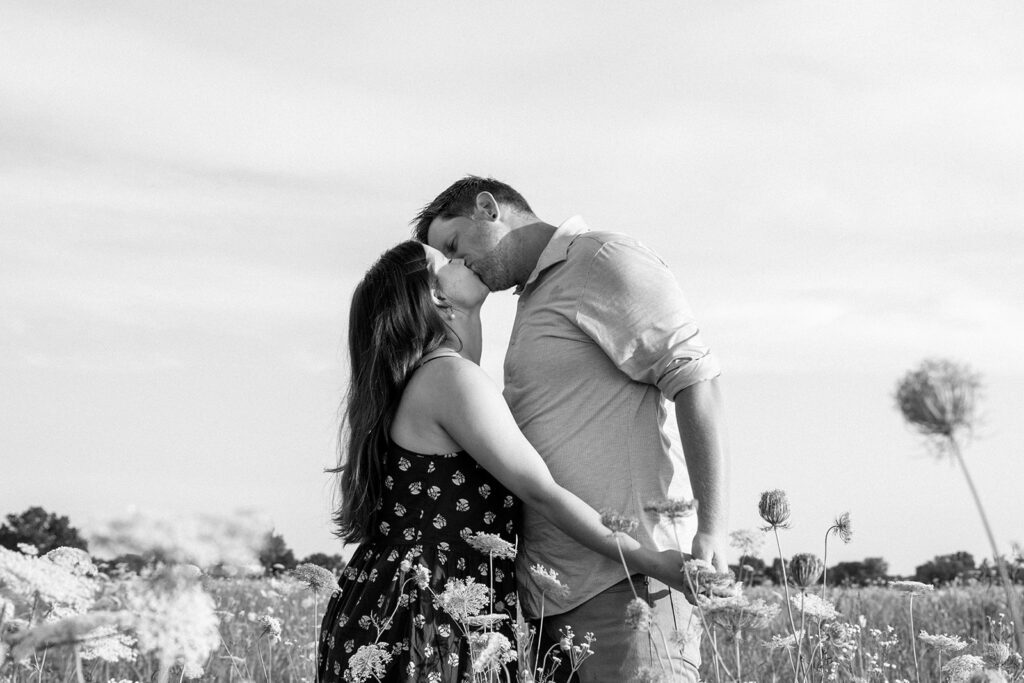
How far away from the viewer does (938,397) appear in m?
2.15

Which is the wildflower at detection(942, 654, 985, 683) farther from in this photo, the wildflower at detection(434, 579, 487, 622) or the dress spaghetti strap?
the dress spaghetti strap

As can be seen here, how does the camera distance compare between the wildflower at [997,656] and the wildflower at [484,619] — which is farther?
the wildflower at [997,656]

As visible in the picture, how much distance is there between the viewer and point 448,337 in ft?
12.9

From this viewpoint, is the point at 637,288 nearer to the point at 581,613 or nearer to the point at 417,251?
the point at 417,251

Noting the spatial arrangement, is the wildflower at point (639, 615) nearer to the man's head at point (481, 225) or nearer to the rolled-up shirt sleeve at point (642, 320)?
the rolled-up shirt sleeve at point (642, 320)

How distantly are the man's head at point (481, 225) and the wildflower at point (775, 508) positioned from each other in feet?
5.45

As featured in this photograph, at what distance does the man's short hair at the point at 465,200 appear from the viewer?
4.65 meters

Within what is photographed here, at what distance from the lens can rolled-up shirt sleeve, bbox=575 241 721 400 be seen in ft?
11.7

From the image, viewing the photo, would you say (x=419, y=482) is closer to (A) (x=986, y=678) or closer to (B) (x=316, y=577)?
(B) (x=316, y=577)

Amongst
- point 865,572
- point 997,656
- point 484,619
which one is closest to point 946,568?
point 865,572

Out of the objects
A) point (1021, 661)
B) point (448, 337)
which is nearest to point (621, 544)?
point (448, 337)

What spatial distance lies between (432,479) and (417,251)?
0.87 meters

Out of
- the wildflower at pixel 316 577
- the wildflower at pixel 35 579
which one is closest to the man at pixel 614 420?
the wildflower at pixel 316 577

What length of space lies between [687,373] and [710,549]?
58cm
